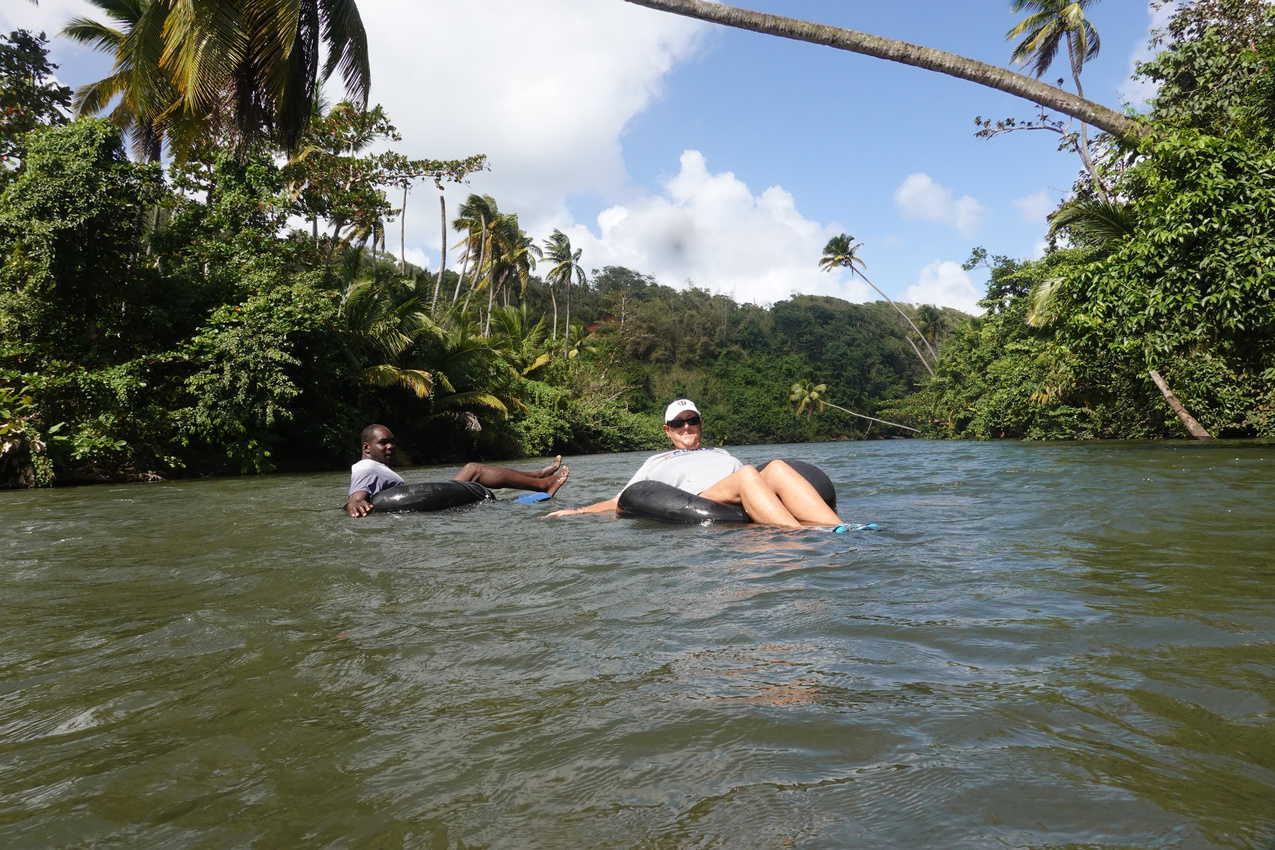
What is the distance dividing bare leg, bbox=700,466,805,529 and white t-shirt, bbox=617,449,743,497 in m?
0.14

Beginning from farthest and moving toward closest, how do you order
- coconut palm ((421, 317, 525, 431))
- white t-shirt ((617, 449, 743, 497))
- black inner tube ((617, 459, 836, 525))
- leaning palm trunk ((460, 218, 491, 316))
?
leaning palm trunk ((460, 218, 491, 316)) → coconut palm ((421, 317, 525, 431)) → white t-shirt ((617, 449, 743, 497)) → black inner tube ((617, 459, 836, 525))

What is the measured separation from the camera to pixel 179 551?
503 cm

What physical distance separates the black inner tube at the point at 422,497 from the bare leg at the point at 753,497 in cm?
288

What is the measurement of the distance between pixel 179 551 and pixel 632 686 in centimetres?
418

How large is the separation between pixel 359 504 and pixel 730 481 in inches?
140

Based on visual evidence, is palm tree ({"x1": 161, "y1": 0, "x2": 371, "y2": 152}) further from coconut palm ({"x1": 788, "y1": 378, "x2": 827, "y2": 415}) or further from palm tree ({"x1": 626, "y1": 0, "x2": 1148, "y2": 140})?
coconut palm ({"x1": 788, "y1": 378, "x2": 827, "y2": 415})

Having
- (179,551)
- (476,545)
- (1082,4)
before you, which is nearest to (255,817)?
(476,545)

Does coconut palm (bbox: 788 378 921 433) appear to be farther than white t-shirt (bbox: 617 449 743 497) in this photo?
Yes

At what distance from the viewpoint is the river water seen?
1417 mm

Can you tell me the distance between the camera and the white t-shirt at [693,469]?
19.0 feet

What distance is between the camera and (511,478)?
8.48 m

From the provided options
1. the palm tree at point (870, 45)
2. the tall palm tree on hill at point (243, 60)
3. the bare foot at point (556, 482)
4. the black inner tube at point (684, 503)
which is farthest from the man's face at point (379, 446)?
the tall palm tree on hill at point (243, 60)

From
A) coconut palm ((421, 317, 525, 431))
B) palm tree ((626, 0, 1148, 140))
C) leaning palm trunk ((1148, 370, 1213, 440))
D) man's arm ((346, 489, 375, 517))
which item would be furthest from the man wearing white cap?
leaning palm trunk ((1148, 370, 1213, 440))

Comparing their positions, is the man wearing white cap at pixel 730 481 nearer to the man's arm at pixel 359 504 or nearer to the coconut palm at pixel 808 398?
the man's arm at pixel 359 504
